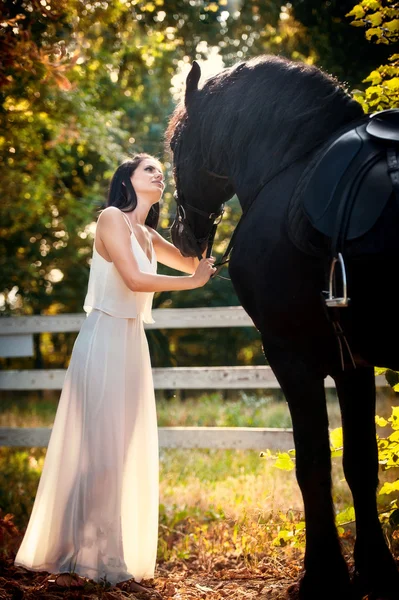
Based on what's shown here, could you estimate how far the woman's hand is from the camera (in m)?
3.27

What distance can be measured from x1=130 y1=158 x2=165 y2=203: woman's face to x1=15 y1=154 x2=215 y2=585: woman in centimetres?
2

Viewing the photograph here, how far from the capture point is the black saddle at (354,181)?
2.21 metres

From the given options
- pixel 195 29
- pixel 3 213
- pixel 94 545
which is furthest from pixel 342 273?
pixel 3 213

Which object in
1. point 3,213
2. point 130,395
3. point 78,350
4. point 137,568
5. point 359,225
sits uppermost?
point 3,213

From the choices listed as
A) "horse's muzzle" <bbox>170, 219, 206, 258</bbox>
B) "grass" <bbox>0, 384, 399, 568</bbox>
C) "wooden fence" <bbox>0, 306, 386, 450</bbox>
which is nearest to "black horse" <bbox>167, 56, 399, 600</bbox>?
"horse's muzzle" <bbox>170, 219, 206, 258</bbox>

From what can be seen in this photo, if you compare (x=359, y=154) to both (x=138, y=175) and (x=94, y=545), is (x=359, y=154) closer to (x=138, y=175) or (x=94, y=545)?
(x=138, y=175)

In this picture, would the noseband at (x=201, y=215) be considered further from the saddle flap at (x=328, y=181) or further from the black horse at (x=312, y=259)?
the saddle flap at (x=328, y=181)

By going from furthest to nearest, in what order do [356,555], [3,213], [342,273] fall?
[3,213]
[356,555]
[342,273]

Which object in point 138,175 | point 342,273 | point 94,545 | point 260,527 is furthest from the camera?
point 260,527

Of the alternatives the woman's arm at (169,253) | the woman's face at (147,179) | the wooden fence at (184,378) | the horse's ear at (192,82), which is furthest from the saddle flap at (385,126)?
the wooden fence at (184,378)

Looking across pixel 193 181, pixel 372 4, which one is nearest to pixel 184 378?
pixel 193 181

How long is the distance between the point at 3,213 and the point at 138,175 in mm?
8790

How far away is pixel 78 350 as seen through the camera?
10.8 feet

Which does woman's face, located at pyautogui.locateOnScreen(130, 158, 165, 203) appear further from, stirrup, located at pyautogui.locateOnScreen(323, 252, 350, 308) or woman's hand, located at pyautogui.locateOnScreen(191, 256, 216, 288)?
stirrup, located at pyautogui.locateOnScreen(323, 252, 350, 308)
